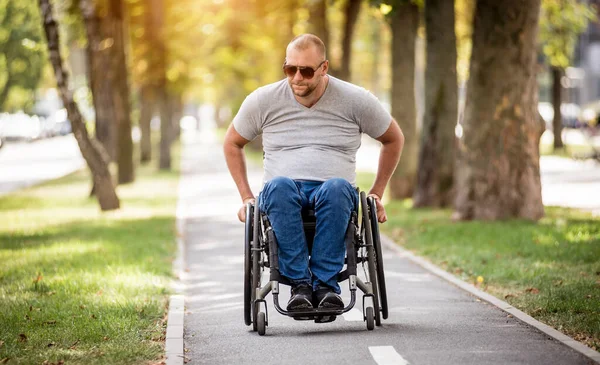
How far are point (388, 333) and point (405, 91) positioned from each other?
13.4 m

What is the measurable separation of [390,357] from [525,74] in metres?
8.94

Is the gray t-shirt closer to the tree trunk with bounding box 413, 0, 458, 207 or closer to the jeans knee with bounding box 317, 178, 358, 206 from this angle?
the jeans knee with bounding box 317, 178, 358, 206

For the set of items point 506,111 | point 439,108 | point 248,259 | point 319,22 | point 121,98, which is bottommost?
point 248,259

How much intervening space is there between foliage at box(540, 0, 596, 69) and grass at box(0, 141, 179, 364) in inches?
338

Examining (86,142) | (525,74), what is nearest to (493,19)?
(525,74)

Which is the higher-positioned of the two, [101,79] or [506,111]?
[101,79]

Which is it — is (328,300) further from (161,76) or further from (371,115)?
(161,76)

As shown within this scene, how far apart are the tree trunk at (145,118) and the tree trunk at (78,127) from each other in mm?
14439

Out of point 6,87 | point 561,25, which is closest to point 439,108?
point 561,25

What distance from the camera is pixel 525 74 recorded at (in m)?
14.3

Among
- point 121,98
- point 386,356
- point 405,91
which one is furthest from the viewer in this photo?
point 121,98

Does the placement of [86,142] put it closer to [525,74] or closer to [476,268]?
[525,74]

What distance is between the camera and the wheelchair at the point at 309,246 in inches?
262

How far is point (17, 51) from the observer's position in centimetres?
4422
